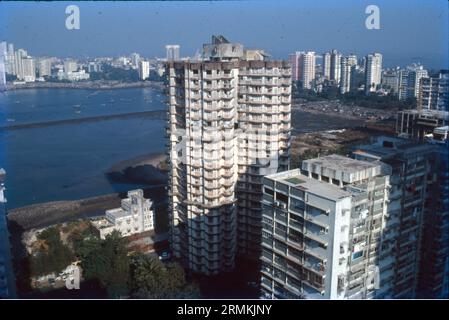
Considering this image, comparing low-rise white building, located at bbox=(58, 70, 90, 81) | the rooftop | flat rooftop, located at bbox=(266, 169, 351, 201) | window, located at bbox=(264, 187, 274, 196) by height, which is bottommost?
the rooftop

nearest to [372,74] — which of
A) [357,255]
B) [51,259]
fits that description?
[51,259]

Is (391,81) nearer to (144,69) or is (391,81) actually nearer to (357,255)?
(144,69)

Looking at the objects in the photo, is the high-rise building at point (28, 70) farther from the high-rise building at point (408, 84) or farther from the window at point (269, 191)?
the window at point (269, 191)

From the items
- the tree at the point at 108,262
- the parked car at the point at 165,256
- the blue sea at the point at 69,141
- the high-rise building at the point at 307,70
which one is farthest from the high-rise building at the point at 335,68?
the tree at the point at 108,262

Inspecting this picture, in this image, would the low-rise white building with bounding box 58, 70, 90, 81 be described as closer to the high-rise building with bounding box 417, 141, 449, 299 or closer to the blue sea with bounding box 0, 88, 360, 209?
the blue sea with bounding box 0, 88, 360, 209

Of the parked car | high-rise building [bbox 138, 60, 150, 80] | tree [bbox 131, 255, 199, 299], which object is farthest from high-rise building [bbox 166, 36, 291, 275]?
high-rise building [bbox 138, 60, 150, 80]
